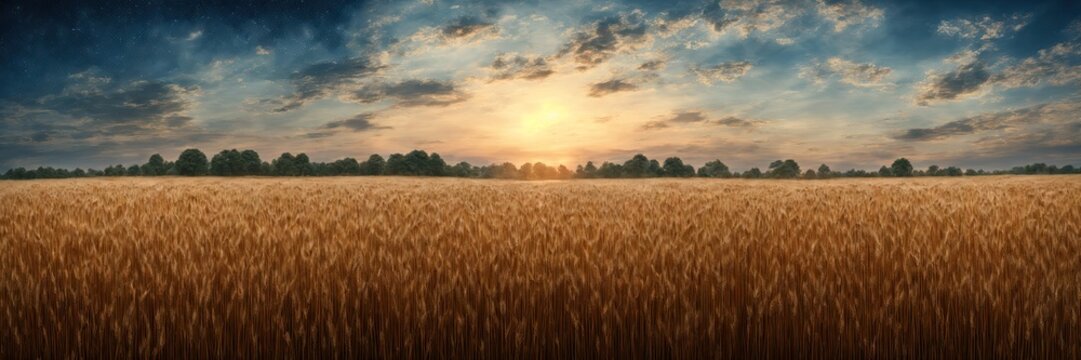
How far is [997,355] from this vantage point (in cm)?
342

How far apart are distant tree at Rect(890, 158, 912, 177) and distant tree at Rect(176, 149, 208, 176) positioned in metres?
75.9

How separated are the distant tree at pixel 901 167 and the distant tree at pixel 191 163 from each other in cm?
7592

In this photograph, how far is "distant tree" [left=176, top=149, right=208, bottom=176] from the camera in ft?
218

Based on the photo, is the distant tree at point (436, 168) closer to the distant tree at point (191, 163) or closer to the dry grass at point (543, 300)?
the distant tree at point (191, 163)

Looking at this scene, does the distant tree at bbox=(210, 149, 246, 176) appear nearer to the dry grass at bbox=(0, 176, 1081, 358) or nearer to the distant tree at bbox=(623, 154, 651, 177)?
the distant tree at bbox=(623, 154, 651, 177)

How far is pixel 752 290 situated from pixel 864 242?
2088 mm

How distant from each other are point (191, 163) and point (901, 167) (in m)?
79.4

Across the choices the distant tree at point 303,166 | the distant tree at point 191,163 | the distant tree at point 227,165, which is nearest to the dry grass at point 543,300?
the distant tree at point 303,166

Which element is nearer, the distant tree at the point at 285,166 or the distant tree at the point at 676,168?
the distant tree at the point at 285,166

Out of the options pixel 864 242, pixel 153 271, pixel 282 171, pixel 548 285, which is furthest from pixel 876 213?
pixel 282 171

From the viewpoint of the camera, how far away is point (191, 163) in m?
67.1

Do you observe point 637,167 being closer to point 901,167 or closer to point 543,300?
point 901,167

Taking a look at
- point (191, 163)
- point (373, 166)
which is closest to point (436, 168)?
point (373, 166)

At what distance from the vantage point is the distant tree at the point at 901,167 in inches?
2850
